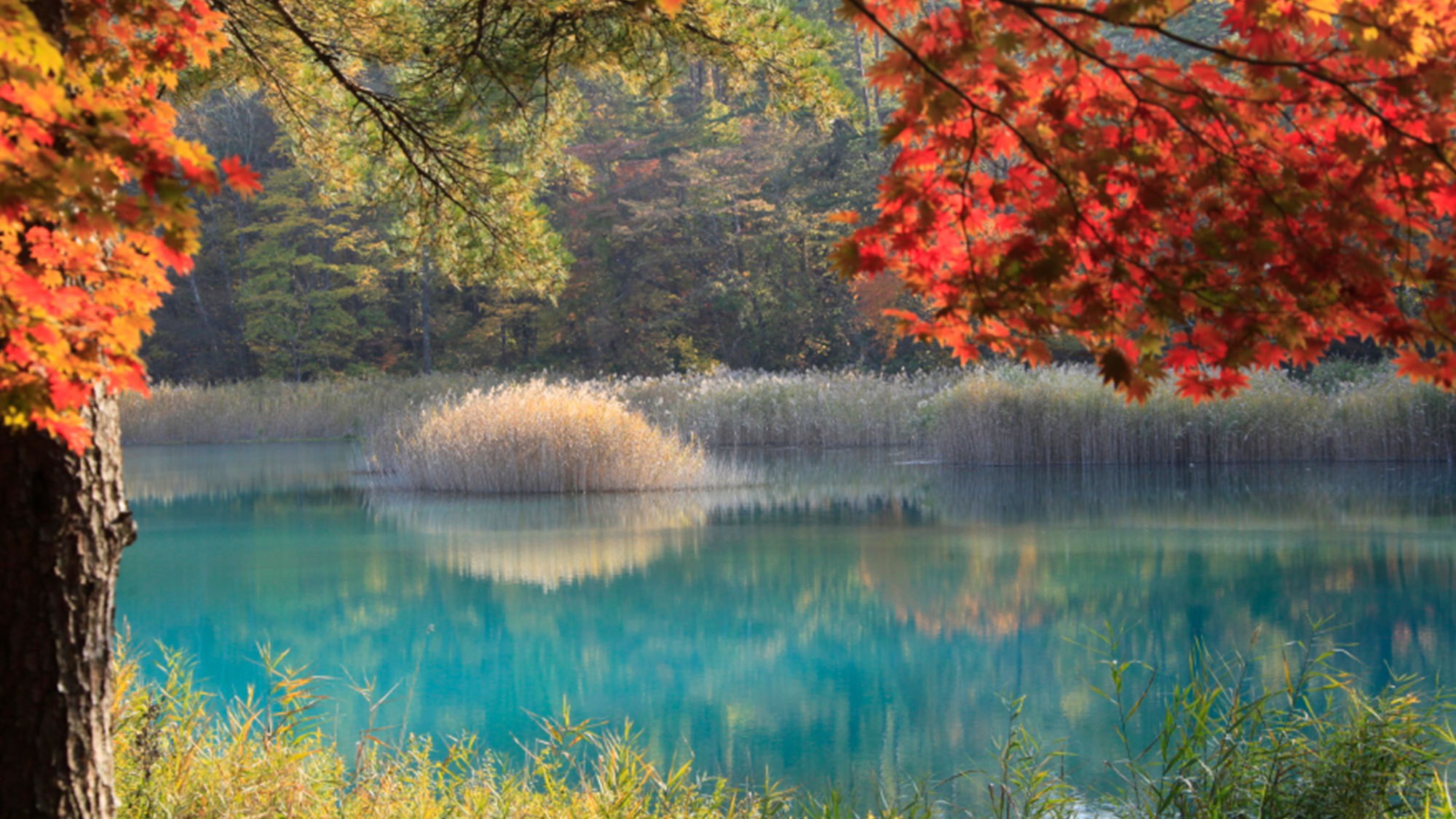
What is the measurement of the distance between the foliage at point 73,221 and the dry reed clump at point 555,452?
9446mm

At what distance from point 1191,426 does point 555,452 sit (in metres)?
6.79

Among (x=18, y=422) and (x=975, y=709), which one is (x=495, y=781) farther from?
(x=18, y=422)

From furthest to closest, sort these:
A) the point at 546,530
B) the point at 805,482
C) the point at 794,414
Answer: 1. the point at 794,414
2. the point at 805,482
3. the point at 546,530

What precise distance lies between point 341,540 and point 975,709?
5.85 metres

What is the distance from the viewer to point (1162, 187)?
6.61 feet

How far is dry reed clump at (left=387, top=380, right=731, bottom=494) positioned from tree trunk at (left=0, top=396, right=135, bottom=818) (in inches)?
363

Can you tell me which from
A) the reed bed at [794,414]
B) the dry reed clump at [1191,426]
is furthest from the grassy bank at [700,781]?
the reed bed at [794,414]

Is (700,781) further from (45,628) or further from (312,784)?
(45,628)

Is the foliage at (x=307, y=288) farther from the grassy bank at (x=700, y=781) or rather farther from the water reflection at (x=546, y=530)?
the grassy bank at (x=700, y=781)

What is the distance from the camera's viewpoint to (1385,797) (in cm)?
324

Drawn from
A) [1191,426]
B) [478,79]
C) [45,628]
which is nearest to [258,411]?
[1191,426]

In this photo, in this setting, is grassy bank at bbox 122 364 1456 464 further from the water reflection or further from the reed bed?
the water reflection

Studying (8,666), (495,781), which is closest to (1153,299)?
(8,666)

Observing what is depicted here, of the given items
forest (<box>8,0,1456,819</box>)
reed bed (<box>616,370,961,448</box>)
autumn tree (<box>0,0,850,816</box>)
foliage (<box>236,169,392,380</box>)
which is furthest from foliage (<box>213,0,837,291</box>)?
foliage (<box>236,169,392,380</box>)
